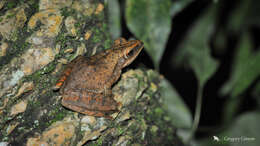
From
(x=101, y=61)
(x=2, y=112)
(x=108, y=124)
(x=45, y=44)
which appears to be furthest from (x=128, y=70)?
(x=2, y=112)

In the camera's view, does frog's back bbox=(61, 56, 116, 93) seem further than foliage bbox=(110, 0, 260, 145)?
Yes

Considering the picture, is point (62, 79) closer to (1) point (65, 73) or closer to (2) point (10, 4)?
(1) point (65, 73)

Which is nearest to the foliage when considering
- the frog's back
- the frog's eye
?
the frog's eye

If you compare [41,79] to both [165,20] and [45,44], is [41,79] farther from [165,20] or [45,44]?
[165,20]

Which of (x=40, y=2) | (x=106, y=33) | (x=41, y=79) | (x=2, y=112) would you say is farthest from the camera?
(x=106, y=33)

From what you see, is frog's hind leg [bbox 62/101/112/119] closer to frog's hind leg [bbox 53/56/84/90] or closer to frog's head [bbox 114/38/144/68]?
frog's hind leg [bbox 53/56/84/90]

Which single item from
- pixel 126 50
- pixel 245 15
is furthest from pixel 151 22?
pixel 245 15

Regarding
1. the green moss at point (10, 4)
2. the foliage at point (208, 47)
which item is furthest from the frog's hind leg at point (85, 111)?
the green moss at point (10, 4)
